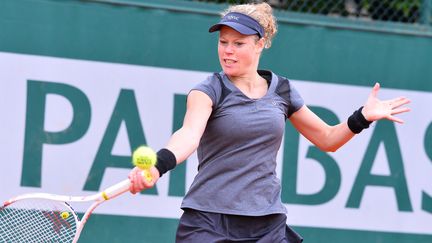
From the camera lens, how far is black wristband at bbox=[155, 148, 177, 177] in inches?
137

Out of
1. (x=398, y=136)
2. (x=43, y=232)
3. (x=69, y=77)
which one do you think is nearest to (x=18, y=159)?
(x=69, y=77)

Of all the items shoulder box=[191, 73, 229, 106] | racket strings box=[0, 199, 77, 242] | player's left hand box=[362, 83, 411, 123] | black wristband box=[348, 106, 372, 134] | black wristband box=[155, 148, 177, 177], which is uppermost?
shoulder box=[191, 73, 229, 106]

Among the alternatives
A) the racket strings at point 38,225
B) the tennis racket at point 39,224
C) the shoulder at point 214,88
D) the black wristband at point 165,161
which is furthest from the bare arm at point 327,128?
the racket strings at point 38,225

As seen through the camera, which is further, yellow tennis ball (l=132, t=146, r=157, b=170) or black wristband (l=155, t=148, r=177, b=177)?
black wristband (l=155, t=148, r=177, b=177)

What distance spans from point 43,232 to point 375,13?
3173mm

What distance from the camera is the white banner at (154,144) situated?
17.9 ft

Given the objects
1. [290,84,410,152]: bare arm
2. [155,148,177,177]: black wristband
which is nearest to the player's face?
[290,84,410,152]: bare arm

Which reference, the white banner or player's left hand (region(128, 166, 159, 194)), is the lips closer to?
player's left hand (region(128, 166, 159, 194))

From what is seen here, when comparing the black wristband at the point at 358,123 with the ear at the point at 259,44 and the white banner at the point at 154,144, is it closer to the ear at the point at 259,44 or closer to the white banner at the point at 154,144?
the ear at the point at 259,44

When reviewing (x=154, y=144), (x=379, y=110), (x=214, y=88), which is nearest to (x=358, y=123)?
(x=379, y=110)

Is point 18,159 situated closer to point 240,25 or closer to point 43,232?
point 43,232

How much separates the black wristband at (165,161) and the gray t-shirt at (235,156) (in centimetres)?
32

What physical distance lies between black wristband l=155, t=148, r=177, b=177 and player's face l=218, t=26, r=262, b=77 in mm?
525

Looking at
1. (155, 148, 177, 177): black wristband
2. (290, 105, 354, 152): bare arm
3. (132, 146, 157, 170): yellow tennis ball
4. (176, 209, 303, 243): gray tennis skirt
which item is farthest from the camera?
(290, 105, 354, 152): bare arm
